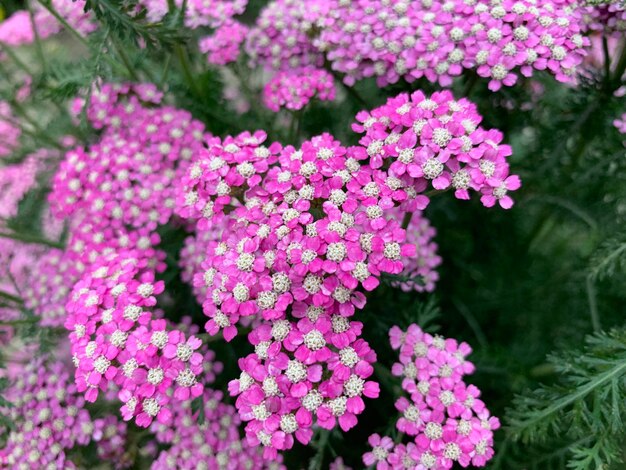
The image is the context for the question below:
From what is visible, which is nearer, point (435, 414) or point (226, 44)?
point (435, 414)

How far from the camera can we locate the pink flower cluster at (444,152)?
1.16 m

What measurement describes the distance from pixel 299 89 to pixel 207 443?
106 centimetres

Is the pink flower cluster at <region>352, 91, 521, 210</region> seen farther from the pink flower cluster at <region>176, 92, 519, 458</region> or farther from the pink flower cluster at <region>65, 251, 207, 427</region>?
the pink flower cluster at <region>65, 251, 207, 427</region>

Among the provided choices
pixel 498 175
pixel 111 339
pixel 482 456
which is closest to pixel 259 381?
pixel 111 339

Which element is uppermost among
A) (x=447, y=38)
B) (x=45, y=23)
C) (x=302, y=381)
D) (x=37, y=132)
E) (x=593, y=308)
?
(x=45, y=23)

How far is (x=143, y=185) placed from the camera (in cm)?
159

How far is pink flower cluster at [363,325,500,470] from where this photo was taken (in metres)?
1.23

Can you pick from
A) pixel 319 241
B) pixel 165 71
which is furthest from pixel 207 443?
pixel 165 71

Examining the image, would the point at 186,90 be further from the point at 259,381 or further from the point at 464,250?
the point at 464,250

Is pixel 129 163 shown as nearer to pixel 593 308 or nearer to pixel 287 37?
pixel 287 37

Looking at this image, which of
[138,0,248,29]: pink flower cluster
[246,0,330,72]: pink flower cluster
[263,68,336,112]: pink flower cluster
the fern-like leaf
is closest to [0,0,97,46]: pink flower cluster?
[138,0,248,29]: pink flower cluster

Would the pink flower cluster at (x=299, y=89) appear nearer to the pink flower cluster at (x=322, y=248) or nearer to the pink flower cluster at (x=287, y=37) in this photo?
the pink flower cluster at (x=287, y=37)

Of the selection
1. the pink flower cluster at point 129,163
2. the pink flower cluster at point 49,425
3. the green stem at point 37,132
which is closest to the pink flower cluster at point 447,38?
the pink flower cluster at point 129,163

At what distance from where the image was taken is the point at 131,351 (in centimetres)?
116
